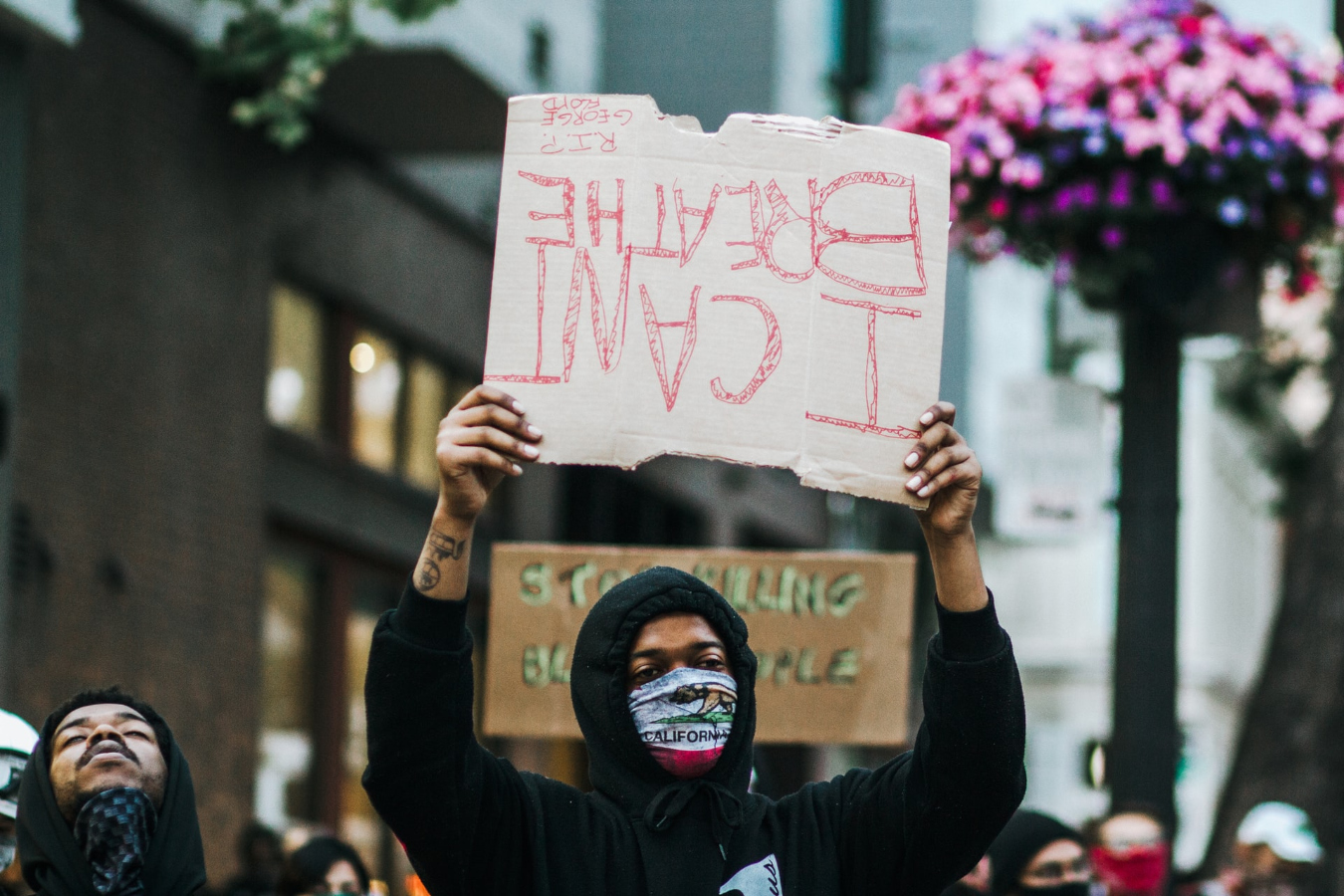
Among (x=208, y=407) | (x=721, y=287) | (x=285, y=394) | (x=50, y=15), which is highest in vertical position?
(x=50, y=15)

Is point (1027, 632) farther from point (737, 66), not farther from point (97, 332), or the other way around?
point (97, 332)

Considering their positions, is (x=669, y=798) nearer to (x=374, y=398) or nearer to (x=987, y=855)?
(x=987, y=855)

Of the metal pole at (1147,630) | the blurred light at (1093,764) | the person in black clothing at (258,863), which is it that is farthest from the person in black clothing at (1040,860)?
the blurred light at (1093,764)

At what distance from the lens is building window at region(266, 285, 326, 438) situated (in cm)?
1361

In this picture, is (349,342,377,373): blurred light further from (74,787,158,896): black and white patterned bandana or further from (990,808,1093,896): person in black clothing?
(74,787,158,896): black and white patterned bandana

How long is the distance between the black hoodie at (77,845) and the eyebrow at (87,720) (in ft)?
0.17

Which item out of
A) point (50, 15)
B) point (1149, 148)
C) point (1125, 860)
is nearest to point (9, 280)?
point (50, 15)

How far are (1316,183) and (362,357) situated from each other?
27.5 ft

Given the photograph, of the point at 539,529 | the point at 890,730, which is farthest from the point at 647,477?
the point at 890,730

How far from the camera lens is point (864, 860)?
3469mm

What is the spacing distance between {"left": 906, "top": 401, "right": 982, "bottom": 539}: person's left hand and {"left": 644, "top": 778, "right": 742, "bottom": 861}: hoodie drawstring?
20.5 inches

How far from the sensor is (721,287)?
3607 mm

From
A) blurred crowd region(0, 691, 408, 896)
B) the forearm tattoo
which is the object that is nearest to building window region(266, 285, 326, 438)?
blurred crowd region(0, 691, 408, 896)

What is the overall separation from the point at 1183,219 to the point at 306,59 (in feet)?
14.5
